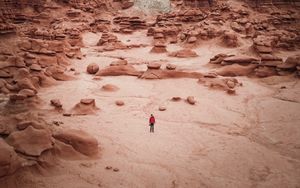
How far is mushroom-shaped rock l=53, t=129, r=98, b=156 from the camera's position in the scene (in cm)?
749

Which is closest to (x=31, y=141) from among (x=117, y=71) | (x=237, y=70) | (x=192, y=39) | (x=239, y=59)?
(x=117, y=71)

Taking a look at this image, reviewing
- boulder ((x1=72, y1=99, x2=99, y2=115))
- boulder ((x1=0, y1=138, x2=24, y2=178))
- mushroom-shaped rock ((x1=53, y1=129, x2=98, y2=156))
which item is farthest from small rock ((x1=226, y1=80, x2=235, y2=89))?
boulder ((x1=0, y1=138, x2=24, y2=178))

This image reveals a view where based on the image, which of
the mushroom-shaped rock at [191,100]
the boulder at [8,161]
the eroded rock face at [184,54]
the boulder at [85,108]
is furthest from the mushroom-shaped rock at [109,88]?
the eroded rock face at [184,54]

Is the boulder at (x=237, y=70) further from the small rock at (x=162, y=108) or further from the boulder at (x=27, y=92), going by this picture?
the boulder at (x=27, y=92)

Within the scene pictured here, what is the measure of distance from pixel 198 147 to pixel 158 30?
21011 millimetres

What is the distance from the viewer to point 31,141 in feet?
21.4

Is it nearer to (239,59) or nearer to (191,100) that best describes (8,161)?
(191,100)

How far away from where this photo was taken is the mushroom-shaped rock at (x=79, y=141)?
749cm

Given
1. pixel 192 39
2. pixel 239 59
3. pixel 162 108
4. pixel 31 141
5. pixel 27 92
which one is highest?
pixel 31 141

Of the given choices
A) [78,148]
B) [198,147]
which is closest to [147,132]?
[198,147]

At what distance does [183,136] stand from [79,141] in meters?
3.27

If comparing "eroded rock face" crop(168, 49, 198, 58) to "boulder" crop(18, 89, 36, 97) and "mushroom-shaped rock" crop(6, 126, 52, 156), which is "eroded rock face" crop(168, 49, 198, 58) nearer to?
"boulder" crop(18, 89, 36, 97)

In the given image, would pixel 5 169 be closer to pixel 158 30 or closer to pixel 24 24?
pixel 158 30

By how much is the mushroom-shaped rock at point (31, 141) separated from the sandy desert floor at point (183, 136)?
493 millimetres
